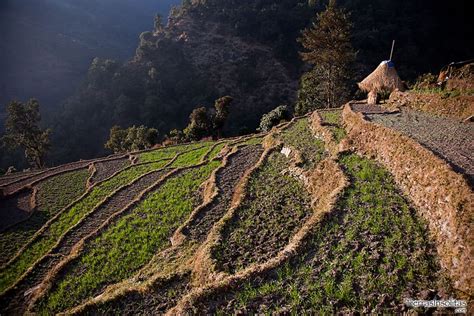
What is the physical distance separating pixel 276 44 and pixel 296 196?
268 ft

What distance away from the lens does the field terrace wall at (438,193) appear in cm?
693

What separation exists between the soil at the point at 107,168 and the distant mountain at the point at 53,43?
242ft

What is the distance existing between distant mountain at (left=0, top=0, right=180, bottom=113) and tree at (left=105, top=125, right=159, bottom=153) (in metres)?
55.2

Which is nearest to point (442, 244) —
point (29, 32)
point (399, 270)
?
point (399, 270)

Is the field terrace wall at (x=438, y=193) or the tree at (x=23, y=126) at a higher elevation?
the tree at (x=23, y=126)

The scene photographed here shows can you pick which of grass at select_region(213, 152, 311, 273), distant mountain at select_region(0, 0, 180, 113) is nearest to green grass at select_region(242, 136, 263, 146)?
grass at select_region(213, 152, 311, 273)

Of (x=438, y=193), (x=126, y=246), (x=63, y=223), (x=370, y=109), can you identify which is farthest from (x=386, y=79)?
(x=63, y=223)

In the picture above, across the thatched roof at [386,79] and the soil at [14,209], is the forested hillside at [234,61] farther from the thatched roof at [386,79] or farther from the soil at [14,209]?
the soil at [14,209]

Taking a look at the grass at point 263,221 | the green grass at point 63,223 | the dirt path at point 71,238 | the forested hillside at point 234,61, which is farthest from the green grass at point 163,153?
the forested hillside at point 234,61

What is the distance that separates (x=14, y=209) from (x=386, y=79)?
31.5 meters

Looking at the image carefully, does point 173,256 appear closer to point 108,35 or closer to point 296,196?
point 296,196

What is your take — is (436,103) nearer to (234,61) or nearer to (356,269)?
(356,269)

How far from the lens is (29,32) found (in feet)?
362

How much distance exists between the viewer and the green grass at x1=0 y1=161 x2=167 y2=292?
15.1 m
